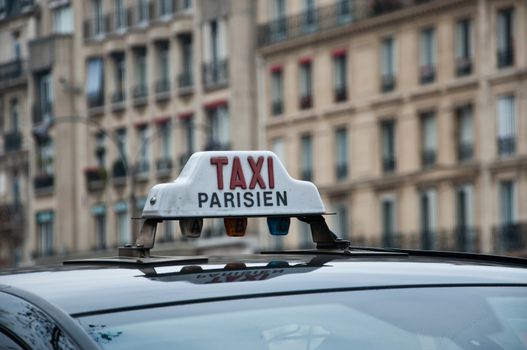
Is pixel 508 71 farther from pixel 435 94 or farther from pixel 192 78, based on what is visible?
pixel 192 78

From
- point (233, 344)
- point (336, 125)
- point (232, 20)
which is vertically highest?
point (232, 20)

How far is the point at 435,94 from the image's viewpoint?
55.5m

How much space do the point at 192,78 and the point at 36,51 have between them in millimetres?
11911

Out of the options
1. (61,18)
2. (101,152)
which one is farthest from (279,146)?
(61,18)

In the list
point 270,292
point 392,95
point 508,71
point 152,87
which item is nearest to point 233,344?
point 270,292

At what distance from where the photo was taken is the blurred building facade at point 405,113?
5294 centimetres

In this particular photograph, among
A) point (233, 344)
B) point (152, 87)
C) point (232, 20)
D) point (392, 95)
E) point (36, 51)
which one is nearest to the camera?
point (233, 344)

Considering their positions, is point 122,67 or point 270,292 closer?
point 270,292

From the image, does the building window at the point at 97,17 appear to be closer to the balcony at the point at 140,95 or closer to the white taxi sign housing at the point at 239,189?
the balcony at the point at 140,95

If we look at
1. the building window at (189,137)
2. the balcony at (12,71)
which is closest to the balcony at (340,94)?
the building window at (189,137)

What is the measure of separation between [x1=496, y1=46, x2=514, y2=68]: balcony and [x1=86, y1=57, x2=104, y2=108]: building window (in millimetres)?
25007

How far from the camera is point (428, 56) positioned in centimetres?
5591

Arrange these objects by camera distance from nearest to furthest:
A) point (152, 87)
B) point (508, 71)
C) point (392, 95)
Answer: point (508, 71)
point (392, 95)
point (152, 87)

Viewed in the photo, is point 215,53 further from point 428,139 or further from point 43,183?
point 43,183
